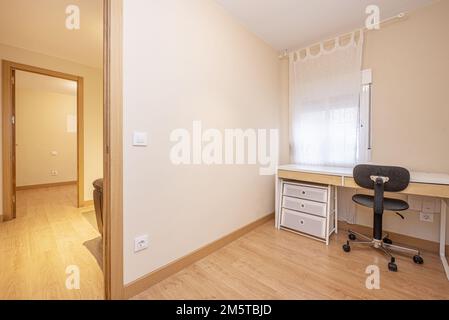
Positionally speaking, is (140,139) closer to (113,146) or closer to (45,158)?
(113,146)

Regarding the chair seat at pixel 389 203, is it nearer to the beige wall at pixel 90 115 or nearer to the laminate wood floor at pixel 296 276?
the laminate wood floor at pixel 296 276

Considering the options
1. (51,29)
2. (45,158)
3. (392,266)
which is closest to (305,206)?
(392,266)

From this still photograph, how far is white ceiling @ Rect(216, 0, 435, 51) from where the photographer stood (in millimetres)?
1950

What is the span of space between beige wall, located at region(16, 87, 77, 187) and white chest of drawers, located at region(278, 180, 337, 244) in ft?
19.1

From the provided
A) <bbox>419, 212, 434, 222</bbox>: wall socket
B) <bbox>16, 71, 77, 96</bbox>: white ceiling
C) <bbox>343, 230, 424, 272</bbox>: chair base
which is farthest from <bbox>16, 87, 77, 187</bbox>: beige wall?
<bbox>419, 212, 434, 222</bbox>: wall socket

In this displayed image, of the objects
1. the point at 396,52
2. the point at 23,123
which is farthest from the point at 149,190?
the point at 23,123

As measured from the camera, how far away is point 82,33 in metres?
2.47

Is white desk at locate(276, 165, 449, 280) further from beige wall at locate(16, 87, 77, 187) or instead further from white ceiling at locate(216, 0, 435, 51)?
beige wall at locate(16, 87, 77, 187)

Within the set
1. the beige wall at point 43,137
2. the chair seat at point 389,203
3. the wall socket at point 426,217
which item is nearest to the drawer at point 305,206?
the chair seat at point 389,203

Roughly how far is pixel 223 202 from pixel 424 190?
1.79m

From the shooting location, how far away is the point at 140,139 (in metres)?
1.39

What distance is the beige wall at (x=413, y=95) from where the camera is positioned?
6.34 ft

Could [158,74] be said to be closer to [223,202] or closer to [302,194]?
[223,202]

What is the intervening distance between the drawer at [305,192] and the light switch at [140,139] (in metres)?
1.83
